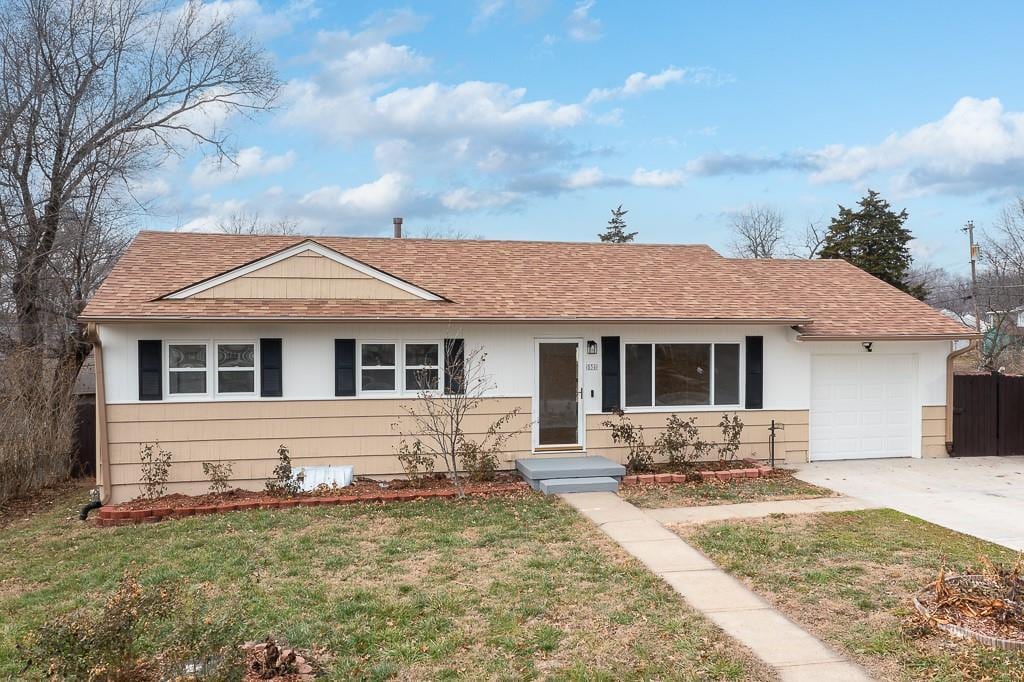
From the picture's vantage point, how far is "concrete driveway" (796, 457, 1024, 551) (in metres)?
8.36

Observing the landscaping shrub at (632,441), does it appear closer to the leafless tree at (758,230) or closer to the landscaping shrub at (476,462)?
the landscaping shrub at (476,462)

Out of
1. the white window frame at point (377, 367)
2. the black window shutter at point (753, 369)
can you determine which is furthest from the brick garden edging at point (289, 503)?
the black window shutter at point (753, 369)

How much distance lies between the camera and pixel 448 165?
25.4m

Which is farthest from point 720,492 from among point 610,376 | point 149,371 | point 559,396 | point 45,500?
point 45,500

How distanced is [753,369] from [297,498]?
7.63 metres

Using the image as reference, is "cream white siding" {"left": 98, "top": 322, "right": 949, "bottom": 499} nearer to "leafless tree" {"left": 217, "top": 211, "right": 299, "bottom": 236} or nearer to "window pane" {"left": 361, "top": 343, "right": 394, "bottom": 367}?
"window pane" {"left": 361, "top": 343, "right": 394, "bottom": 367}

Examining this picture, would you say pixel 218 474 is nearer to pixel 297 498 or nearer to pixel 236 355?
pixel 297 498

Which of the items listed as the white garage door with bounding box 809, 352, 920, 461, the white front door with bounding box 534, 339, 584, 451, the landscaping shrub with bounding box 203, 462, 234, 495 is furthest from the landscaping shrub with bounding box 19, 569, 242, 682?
the white garage door with bounding box 809, 352, 920, 461

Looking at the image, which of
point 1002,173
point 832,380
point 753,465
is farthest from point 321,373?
point 1002,173

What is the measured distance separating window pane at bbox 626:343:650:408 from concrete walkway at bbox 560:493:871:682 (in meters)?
3.18

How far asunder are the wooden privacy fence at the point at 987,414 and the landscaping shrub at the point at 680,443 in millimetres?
5048

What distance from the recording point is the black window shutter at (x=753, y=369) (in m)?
12.1

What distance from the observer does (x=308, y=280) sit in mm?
10875

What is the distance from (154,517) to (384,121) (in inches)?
503
